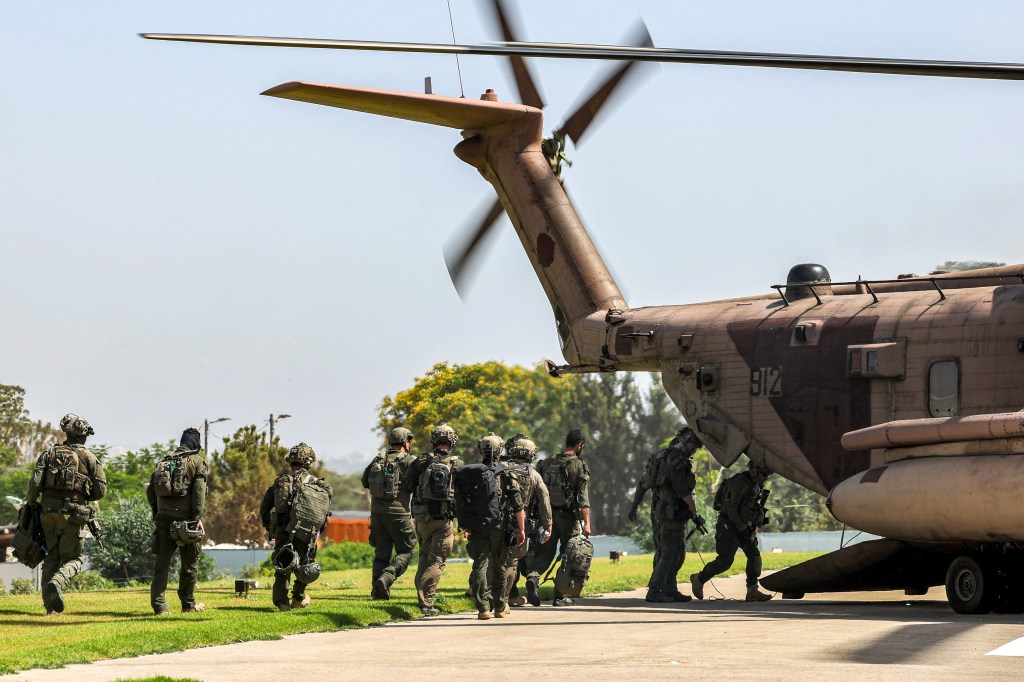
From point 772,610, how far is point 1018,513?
11.2 ft

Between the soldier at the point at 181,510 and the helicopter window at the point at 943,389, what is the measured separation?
8230 millimetres

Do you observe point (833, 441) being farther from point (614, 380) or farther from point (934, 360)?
point (614, 380)

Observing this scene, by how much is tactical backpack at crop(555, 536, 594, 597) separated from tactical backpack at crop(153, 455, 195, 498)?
16.2ft

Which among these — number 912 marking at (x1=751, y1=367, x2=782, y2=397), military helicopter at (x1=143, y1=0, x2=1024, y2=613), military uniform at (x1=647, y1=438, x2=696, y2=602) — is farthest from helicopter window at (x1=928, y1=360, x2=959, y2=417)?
military uniform at (x1=647, y1=438, x2=696, y2=602)

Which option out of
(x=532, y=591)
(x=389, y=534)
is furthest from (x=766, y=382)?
(x=389, y=534)

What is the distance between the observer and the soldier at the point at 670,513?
17281 millimetres

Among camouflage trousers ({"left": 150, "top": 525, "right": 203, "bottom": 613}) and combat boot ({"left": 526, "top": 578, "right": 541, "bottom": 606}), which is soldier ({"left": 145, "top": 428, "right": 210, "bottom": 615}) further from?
combat boot ({"left": 526, "top": 578, "right": 541, "bottom": 606})

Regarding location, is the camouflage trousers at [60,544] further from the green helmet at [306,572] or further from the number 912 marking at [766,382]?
the number 912 marking at [766,382]

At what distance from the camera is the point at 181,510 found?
48.0ft

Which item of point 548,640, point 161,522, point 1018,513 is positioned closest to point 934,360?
point 1018,513

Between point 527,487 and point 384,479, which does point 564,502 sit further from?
point 384,479

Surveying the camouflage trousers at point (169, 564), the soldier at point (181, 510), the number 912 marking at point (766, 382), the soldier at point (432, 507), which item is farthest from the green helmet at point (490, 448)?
the number 912 marking at point (766, 382)

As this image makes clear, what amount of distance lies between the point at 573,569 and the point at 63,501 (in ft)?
20.5

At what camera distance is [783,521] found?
5178 centimetres
